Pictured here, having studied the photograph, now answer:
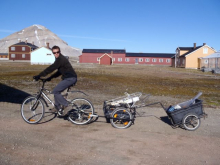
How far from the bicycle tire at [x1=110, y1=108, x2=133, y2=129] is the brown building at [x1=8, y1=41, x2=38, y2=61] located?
96236 millimetres

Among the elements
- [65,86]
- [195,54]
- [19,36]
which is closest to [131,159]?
[65,86]

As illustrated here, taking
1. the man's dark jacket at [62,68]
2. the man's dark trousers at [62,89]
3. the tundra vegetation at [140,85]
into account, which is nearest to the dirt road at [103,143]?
the man's dark trousers at [62,89]

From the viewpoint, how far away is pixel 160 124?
6.95 m

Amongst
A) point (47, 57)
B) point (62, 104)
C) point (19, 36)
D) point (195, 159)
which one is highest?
point (19, 36)

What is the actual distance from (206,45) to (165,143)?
60135 mm

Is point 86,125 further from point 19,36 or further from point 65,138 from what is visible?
point 19,36

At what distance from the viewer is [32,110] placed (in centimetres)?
667

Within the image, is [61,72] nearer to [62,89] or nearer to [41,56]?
Result: [62,89]

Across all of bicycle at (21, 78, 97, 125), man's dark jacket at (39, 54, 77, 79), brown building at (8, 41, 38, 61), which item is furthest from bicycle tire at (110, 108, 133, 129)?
brown building at (8, 41, 38, 61)

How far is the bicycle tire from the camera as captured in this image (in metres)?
6.37

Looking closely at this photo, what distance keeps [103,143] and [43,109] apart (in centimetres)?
226

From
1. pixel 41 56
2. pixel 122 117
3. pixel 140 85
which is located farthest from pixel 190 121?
pixel 41 56

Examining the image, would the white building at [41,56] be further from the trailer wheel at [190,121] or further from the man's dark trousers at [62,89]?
the trailer wheel at [190,121]

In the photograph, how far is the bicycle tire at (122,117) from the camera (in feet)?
20.9
